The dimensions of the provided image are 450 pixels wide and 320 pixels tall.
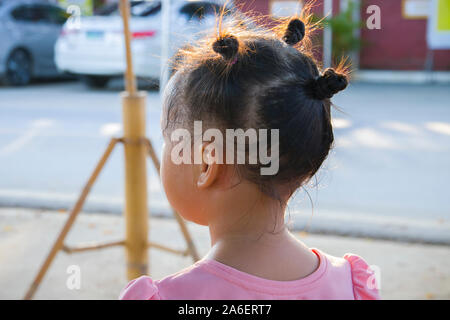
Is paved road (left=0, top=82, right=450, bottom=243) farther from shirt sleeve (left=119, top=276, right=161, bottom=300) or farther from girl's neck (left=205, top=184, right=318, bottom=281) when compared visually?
shirt sleeve (left=119, top=276, right=161, bottom=300)

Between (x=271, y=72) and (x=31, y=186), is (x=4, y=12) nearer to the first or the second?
(x=31, y=186)

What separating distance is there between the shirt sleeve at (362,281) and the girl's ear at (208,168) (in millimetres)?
336

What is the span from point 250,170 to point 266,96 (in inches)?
5.5

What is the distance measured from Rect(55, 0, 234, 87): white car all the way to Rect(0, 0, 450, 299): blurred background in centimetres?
2

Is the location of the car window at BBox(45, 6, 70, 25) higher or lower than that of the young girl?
higher

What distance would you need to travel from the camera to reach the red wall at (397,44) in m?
12.0

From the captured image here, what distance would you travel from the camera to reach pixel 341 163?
5.15 m

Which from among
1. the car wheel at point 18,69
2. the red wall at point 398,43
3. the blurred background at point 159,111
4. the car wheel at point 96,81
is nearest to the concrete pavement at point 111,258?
the blurred background at point 159,111

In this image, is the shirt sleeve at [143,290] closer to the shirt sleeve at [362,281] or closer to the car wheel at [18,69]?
the shirt sleeve at [362,281]

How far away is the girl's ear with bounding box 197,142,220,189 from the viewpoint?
1103 mm

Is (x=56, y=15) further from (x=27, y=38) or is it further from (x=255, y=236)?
(x=255, y=236)

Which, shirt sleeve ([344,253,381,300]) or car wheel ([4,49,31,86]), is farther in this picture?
car wheel ([4,49,31,86])

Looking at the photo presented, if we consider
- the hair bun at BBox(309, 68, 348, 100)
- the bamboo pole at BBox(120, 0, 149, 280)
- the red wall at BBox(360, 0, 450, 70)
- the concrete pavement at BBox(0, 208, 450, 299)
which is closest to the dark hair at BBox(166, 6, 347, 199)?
the hair bun at BBox(309, 68, 348, 100)

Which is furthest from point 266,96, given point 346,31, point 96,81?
point 346,31
